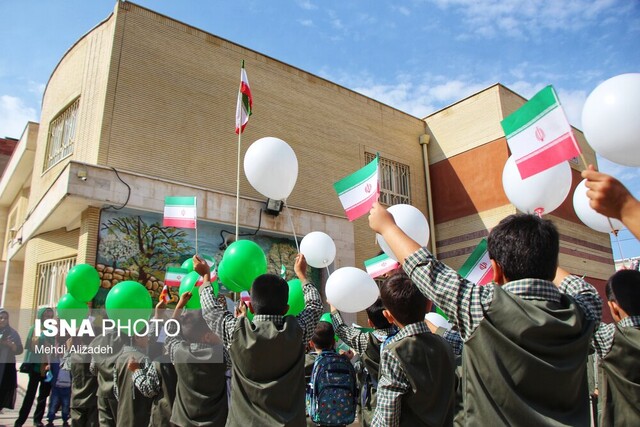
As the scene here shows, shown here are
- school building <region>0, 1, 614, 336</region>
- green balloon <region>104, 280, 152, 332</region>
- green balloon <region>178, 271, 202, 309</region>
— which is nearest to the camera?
green balloon <region>178, 271, 202, 309</region>

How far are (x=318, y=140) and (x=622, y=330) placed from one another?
41.2ft

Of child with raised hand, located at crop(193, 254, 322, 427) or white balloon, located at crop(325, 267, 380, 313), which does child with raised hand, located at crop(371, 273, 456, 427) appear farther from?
white balloon, located at crop(325, 267, 380, 313)

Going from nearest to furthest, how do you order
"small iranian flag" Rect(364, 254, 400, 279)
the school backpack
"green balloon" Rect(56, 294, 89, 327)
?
the school backpack → "small iranian flag" Rect(364, 254, 400, 279) → "green balloon" Rect(56, 294, 89, 327)

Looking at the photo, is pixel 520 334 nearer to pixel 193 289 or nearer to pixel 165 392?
pixel 165 392

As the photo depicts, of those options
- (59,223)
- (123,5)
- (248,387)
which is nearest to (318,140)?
(123,5)

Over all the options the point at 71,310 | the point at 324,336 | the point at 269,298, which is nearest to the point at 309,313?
the point at 269,298

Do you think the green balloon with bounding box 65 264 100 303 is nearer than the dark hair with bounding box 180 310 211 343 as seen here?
No

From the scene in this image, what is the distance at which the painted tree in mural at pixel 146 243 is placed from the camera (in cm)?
1016

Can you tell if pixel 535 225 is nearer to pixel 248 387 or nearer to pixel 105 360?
pixel 248 387

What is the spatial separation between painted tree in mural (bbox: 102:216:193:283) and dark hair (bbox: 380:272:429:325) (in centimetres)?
875

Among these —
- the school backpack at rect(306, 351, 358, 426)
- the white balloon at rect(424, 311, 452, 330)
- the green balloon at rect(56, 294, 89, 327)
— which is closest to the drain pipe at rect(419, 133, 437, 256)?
the green balloon at rect(56, 294, 89, 327)

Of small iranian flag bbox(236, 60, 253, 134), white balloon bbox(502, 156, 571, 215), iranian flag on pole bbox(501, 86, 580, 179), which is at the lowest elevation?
iranian flag on pole bbox(501, 86, 580, 179)

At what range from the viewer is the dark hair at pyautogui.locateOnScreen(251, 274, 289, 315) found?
2873 mm

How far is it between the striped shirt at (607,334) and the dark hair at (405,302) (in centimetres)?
103
